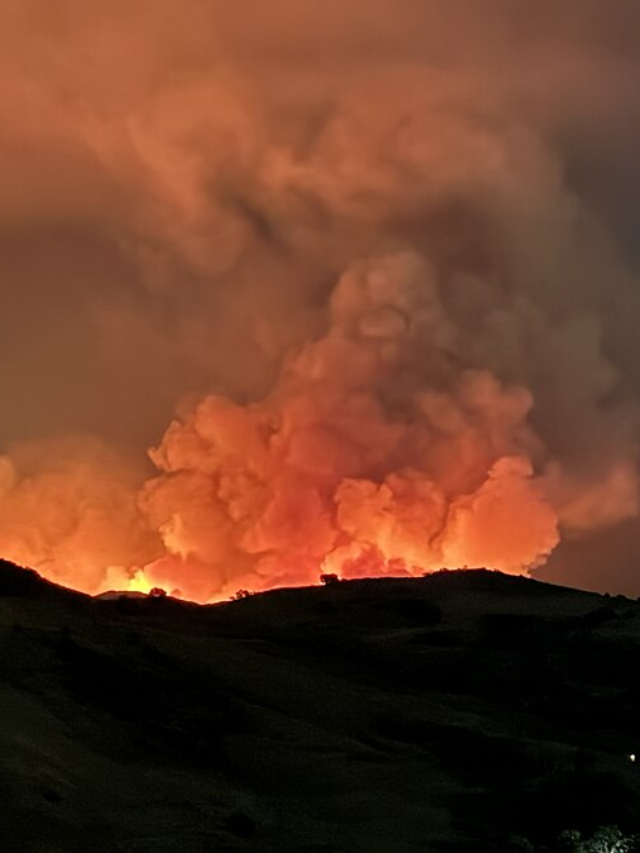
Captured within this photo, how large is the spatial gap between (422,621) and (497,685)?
1968cm

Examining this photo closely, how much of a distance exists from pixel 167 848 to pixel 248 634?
141 feet

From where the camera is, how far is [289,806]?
45.0 m

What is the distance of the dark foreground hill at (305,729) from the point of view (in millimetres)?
40906

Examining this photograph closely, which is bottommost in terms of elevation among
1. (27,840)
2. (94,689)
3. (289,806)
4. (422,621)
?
(27,840)

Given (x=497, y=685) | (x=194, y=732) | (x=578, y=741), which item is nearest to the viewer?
(x=194, y=732)

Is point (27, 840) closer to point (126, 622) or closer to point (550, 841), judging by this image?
point (550, 841)

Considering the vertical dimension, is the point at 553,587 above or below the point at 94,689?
above

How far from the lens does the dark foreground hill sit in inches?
1610

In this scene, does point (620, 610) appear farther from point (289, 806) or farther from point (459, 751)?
point (289, 806)

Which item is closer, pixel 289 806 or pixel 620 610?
pixel 289 806

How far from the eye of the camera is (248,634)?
79.9 metres

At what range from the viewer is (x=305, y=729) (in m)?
56.3

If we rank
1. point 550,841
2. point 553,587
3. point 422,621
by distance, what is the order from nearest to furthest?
point 550,841
point 422,621
point 553,587

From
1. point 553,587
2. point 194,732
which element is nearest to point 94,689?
point 194,732
